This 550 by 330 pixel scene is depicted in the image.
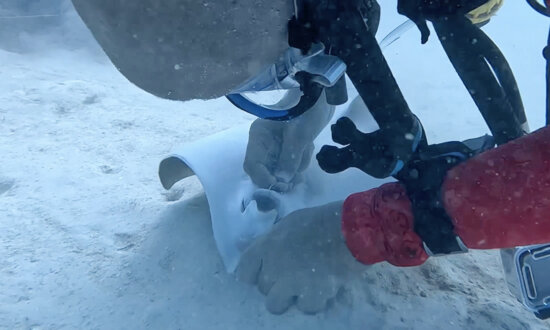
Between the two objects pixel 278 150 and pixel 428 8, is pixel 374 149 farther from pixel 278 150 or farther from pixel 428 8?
pixel 278 150

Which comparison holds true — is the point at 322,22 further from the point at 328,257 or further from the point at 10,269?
the point at 10,269

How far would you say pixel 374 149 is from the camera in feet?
5.04

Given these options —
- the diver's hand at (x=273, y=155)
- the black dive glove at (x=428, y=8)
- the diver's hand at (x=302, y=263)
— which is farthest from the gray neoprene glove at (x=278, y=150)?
the black dive glove at (x=428, y=8)

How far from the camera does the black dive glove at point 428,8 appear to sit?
1.59 metres

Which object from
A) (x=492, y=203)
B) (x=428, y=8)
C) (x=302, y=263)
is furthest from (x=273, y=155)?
(x=492, y=203)

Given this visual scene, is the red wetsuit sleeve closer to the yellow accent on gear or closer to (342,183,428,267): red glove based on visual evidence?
(342,183,428,267): red glove

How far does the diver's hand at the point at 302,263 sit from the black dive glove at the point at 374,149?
1.47 feet

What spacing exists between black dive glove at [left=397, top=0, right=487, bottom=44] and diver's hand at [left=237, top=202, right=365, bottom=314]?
0.86m

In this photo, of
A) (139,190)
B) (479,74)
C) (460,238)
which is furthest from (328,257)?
(139,190)

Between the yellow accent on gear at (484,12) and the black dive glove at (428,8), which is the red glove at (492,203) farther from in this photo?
the yellow accent on gear at (484,12)

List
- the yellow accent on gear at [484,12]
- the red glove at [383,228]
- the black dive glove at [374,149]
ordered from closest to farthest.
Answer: the black dive glove at [374,149] < the red glove at [383,228] < the yellow accent on gear at [484,12]

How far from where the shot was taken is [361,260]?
1839 millimetres

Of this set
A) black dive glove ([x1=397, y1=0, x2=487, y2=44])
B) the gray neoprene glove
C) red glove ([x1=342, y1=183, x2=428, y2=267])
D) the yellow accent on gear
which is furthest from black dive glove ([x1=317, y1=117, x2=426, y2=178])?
the yellow accent on gear

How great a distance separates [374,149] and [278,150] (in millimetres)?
1046
